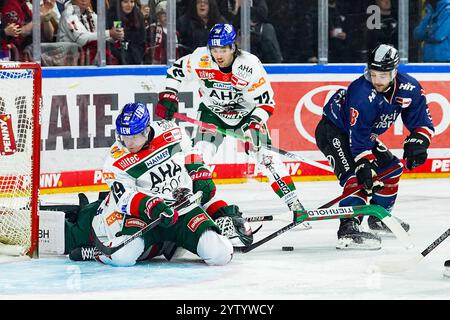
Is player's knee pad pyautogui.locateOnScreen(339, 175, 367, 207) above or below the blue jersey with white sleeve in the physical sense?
below

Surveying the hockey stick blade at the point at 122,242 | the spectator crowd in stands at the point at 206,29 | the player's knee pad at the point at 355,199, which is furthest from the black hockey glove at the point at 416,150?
the spectator crowd in stands at the point at 206,29

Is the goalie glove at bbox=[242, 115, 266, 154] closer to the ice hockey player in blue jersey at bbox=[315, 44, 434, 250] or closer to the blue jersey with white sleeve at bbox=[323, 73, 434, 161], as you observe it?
the ice hockey player in blue jersey at bbox=[315, 44, 434, 250]

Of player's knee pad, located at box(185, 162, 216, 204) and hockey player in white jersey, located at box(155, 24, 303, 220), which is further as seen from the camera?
hockey player in white jersey, located at box(155, 24, 303, 220)

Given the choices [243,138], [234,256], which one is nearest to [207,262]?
[234,256]

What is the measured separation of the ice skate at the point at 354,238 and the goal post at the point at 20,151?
1.78 metres

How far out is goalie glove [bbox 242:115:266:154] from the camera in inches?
320

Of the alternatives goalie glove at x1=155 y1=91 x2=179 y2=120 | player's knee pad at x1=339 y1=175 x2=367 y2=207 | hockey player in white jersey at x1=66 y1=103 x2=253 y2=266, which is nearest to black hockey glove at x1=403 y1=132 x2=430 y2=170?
player's knee pad at x1=339 y1=175 x2=367 y2=207

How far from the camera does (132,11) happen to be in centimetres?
1029

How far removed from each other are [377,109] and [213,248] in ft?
4.72

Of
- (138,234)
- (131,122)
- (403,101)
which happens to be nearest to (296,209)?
(403,101)

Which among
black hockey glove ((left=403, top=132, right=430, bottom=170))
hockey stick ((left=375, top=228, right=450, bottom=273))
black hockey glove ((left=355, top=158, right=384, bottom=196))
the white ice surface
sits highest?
black hockey glove ((left=403, top=132, right=430, bottom=170))

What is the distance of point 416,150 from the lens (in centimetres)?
764

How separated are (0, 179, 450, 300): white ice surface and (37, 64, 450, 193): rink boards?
2.16 metres
